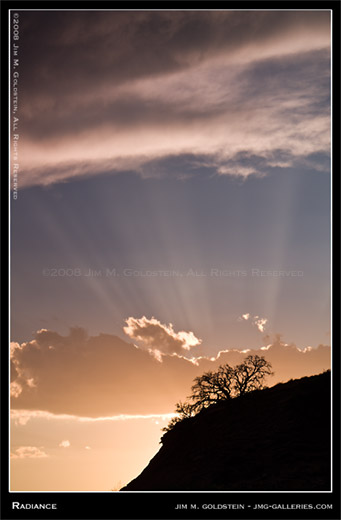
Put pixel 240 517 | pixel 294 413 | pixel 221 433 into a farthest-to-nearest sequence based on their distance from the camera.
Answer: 1. pixel 221 433
2. pixel 294 413
3. pixel 240 517

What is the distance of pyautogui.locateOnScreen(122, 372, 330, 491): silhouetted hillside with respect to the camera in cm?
3225

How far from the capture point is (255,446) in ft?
124

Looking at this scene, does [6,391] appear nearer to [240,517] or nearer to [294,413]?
[240,517]

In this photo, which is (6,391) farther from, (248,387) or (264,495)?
(248,387)

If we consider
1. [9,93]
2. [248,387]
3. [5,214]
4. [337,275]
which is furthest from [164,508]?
[248,387]

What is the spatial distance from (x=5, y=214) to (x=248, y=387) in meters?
40.3

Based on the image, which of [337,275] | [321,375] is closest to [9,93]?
[337,275]

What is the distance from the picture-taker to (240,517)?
18016 millimetres

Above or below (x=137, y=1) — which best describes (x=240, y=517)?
below

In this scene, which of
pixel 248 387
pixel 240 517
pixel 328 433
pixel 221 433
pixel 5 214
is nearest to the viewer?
pixel 240 517

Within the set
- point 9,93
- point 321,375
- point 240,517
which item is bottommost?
point 240,517

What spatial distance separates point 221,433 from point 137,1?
33960 mm

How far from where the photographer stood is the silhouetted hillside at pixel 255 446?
106 feet

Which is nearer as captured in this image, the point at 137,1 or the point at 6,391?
the point at 6,391
